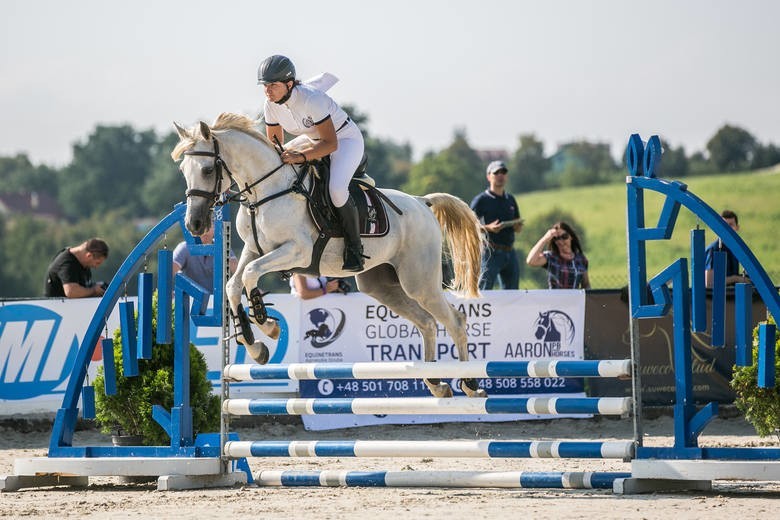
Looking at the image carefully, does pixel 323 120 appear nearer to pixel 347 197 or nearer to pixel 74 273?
pixel 347 197

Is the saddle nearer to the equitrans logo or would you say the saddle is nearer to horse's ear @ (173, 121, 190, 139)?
horse's ear @ (173, 121, 190, 139)

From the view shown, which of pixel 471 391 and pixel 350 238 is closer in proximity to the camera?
pixel 350 238

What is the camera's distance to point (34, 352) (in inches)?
440

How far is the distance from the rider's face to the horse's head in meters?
0.41

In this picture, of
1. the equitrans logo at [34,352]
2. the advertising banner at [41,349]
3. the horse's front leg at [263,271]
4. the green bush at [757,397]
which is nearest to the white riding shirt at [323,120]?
the horse's front leg at [263,271]

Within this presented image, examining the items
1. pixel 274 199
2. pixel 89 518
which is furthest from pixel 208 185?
pixel 89 518

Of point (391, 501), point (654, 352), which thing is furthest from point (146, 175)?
point (391, 501)

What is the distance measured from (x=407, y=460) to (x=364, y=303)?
2.15 m

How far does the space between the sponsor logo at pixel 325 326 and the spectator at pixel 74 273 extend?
2.03 metres

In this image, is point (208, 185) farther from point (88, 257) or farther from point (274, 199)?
point (88, 257)

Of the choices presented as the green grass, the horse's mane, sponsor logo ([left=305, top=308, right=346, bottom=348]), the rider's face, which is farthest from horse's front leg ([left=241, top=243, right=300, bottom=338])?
the green grass

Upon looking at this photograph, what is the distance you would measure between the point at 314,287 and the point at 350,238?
3.74 metres

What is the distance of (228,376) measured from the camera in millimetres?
7285

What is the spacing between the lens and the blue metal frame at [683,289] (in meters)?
6.19
